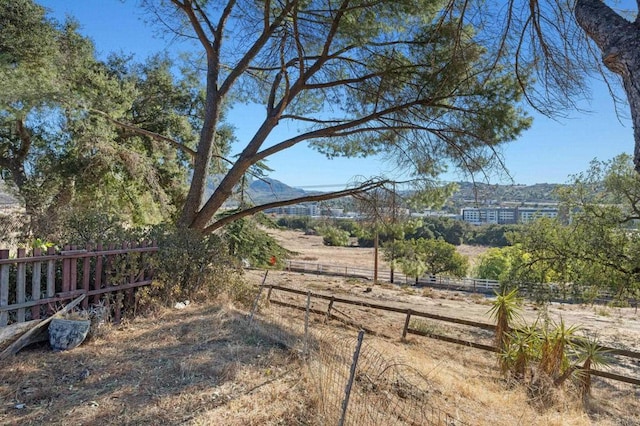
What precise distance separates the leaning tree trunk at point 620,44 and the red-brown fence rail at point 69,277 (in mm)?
5658

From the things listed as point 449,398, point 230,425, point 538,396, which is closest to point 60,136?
point 230,425

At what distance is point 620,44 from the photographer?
Result: 6.95 ft

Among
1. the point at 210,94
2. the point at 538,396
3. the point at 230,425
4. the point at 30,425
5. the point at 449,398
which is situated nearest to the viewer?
the point at 30,425

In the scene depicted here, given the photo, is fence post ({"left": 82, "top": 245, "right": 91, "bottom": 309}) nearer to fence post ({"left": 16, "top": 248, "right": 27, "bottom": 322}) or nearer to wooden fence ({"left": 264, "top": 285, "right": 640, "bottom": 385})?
fence post ({"left": 16, "top": 248, "right": 27, "bottom": 322})

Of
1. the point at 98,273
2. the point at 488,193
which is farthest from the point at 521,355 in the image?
the point at 98,273

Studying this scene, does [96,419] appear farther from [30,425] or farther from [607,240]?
[607,240]

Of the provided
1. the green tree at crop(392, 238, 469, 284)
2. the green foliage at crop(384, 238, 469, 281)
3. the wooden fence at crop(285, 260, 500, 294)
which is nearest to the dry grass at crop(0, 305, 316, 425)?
the wooden fence at crop(285, 260, 500, 294)

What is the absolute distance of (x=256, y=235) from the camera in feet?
52.0

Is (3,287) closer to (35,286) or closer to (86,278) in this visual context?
(35,286)

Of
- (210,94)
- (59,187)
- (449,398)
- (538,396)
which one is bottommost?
(538,396)

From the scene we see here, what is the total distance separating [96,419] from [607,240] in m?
11.3

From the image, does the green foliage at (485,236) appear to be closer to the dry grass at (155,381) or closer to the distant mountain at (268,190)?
the distant mountain at (268,190)

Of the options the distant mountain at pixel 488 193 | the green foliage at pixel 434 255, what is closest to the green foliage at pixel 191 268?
the distant mountain at pixel 488 193

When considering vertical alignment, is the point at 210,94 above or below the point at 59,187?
above
